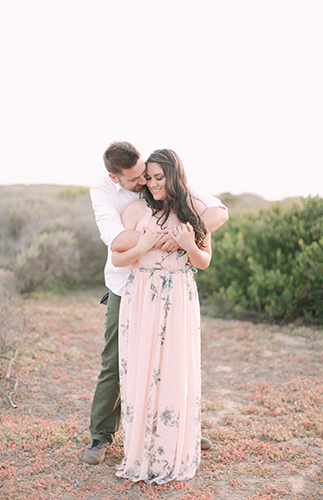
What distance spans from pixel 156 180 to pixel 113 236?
0.46 m

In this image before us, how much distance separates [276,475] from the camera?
117 inches

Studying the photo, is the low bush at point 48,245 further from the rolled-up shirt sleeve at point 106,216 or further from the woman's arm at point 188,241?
the woman's arm at point 188,241

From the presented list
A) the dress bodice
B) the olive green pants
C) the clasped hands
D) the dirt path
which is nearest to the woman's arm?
the clasped hands

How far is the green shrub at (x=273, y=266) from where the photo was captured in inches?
278

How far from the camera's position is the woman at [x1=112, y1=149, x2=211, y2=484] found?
2.69 metres

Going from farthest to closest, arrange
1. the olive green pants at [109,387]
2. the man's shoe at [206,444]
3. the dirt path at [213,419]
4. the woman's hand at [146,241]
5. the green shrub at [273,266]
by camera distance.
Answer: the green shrub at [273,266] → the man's shoe at [206,444] → the olive green pants at [109,387] → the dirt path at [213,419] → the woman's hand at [146,241]

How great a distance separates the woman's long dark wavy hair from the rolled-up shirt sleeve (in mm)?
249

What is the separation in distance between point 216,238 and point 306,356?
13.3 ft

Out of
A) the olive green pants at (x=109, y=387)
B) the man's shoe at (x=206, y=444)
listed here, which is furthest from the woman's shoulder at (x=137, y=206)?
the man's shoe at (x=206, y=444)

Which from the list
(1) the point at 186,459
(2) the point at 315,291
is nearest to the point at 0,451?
(1) the point at 186,459

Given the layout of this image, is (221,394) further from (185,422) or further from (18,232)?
(18,232)

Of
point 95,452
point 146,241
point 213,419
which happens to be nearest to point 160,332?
point 146,241

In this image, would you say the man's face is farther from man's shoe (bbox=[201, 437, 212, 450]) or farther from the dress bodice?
man's shoe (bbox=[201, 437, 212, 450])

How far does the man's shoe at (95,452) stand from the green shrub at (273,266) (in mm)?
4719
